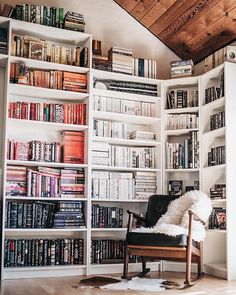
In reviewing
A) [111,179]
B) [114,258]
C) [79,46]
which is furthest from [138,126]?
[114,258]

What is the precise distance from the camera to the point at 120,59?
4922mm

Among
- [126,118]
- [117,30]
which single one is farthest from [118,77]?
[117,30]

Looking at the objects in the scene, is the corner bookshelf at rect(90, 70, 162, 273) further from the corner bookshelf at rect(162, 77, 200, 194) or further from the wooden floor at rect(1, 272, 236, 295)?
the wooden floor at rect(1, 272, 236, 295)

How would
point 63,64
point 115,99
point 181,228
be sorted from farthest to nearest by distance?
point 115,99 < point 63,64 < point 181,228

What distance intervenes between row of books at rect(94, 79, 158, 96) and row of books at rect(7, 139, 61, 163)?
0.83 meters

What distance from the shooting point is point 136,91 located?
196 inches

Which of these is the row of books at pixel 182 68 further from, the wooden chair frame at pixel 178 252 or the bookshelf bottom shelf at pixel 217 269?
the bookshelf bottom shelf at pixel 217 269

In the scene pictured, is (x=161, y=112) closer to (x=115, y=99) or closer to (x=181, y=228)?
(x=115, y=99)

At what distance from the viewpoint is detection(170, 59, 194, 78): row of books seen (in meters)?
5.02

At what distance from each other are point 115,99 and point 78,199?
120 centimetres

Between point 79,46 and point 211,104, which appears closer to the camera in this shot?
point 211,104

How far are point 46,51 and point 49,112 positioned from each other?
2.11ft

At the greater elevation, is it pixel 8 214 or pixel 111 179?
pixel 111 179

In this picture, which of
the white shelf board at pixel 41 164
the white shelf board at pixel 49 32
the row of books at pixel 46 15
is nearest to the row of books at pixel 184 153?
the white shelf board at pixel 41 164
